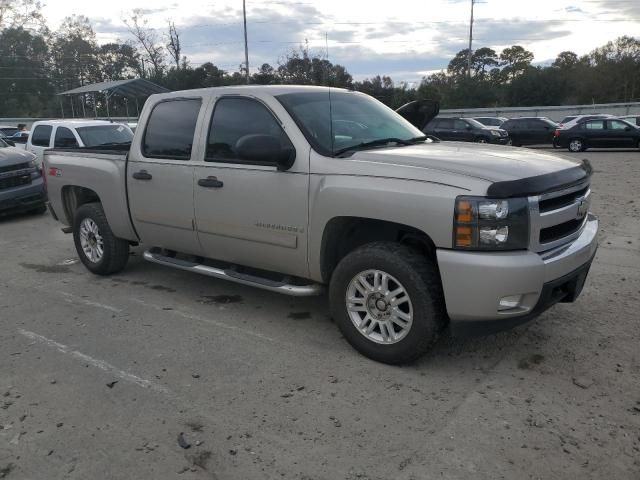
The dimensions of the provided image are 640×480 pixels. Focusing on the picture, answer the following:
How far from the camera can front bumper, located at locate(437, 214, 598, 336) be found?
3.25 metres

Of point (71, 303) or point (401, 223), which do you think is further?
point (71, 303)

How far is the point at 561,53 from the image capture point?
6631 cm

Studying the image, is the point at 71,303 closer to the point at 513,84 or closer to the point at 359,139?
the point at 359,139

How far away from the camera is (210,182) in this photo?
180 inches

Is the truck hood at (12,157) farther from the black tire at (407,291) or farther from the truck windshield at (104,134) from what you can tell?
the black tire at (407,291)

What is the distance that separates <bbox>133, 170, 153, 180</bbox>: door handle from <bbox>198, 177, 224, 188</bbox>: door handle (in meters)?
0.73

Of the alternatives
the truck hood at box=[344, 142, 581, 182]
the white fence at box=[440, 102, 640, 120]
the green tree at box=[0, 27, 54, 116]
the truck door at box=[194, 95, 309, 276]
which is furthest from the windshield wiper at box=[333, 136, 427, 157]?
the green tree at box=[0, 27, 54, 116]

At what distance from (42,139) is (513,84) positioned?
46473mm

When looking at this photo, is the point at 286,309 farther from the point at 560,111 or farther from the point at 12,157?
the point at 560,111

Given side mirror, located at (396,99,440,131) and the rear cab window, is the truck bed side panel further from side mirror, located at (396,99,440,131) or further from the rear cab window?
side mirror, located at (396,99,440,131)

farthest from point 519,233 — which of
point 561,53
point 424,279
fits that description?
point 561,53

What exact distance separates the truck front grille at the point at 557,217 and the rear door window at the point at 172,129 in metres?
2.89

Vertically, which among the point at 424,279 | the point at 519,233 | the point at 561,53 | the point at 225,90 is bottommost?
the point at 424,279

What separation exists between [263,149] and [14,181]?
25.6 ft
